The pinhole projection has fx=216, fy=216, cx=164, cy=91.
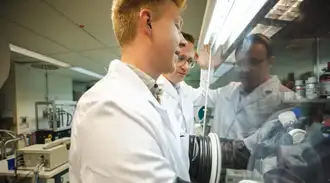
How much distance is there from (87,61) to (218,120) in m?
3.60

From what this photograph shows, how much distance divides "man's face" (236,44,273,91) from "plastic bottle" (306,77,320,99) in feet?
0.71

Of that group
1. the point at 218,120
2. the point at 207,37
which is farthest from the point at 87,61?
the point at 218,120

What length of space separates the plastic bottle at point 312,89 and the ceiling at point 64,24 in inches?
53.3

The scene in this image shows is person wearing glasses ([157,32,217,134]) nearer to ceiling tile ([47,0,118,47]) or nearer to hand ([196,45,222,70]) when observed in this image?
hand ([196,45,222,70])

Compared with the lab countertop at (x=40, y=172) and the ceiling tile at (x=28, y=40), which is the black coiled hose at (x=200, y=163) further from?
the ceiling tile at (x=28, y=40)

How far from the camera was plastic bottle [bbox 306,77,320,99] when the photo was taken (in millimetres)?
823

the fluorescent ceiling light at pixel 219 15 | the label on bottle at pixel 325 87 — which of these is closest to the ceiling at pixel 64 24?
the fluorescent ceiling light at pixel 219 15

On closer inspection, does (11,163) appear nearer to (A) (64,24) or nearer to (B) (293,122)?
(A) (64,24)

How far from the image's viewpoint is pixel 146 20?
2.03 feet

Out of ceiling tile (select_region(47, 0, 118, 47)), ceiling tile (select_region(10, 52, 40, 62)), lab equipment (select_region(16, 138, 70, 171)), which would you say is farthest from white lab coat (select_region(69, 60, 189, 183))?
ceiling tile (select_region(10, 52, 40, 62))

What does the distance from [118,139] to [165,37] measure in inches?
13.1

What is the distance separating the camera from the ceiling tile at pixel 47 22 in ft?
6.43

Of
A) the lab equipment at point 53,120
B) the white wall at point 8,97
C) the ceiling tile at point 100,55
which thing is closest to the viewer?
the ceiling tile at point 100,55

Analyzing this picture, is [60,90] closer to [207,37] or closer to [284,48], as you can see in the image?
[207,37]
